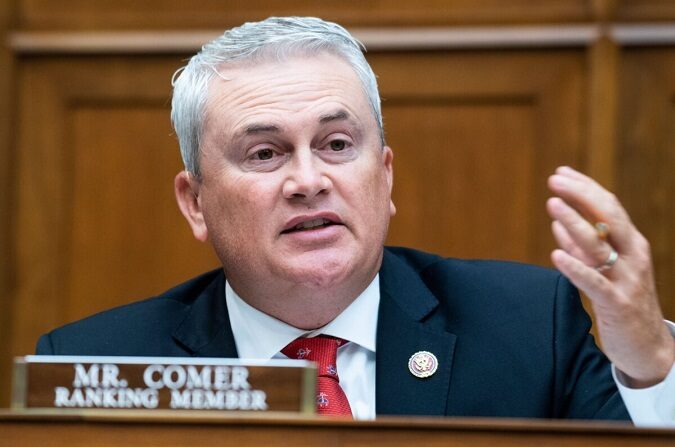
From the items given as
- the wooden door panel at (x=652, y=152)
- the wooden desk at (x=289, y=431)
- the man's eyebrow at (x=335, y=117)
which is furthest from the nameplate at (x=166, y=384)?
the wooden door panel at (x=652, y=152)

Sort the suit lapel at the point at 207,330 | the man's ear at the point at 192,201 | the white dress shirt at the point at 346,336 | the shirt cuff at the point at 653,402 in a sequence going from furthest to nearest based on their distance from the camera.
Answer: the man's ear at the point at 192,201 < the suit lapel at the point at 207,330 < the white dress shirt at the point at 346,336 < the shirt cuff at the point at 653,402

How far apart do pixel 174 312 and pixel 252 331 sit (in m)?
0.22

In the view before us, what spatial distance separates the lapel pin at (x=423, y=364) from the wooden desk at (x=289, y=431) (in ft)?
2.61

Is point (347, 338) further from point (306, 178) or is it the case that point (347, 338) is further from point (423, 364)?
point (306, 178)

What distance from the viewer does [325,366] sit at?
2.32 m

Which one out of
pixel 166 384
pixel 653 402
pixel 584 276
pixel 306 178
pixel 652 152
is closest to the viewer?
pixel 166 384

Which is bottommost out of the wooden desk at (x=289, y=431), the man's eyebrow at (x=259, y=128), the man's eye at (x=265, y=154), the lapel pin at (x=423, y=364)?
the wooden desk at (x=289, y=431)

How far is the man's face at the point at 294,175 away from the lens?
2303 mm

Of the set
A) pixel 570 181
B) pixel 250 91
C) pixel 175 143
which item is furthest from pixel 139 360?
pixel 175 143

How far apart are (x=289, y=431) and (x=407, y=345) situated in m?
0.87

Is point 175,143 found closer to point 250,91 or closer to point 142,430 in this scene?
point 250,91

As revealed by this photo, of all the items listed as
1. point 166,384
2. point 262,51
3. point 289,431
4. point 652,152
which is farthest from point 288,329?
point 652,152

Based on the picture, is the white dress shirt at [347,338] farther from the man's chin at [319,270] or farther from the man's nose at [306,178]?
the man's nose at [306,178]

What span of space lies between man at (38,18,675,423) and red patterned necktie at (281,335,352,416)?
18 mm
